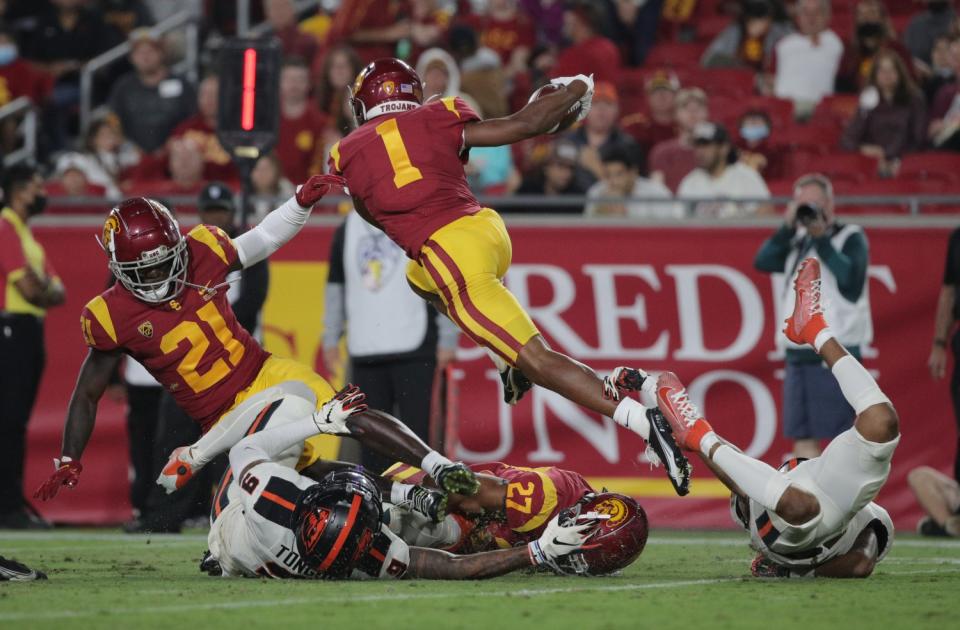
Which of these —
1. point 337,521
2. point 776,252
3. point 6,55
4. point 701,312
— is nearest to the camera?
point 337,521

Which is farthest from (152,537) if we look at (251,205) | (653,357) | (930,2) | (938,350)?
(930,2)

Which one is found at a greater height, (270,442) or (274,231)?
(274,231)

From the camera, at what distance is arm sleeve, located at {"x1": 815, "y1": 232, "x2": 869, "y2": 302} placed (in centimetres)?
958

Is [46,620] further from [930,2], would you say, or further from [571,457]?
[930,2]

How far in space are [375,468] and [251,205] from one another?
2.62 m

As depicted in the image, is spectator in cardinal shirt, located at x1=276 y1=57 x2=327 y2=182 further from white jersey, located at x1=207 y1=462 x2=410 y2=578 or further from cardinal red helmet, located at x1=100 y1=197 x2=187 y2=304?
white jersey, located at x1=207 y1=462 x2=410 y2=578

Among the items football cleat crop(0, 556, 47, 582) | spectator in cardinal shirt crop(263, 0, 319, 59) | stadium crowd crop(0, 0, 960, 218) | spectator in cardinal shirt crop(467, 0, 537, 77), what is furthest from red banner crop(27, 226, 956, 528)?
spectator in cardinal shirt crop(467, 0, 537, 77)

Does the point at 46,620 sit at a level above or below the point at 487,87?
below

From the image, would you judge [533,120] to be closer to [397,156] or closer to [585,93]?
[585,93]

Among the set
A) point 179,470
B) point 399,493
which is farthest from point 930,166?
point 179,470

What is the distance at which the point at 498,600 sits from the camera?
5934 mm

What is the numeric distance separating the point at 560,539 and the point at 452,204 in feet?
5.92

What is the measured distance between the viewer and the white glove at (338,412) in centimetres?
681

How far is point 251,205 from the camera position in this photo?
11234mm
